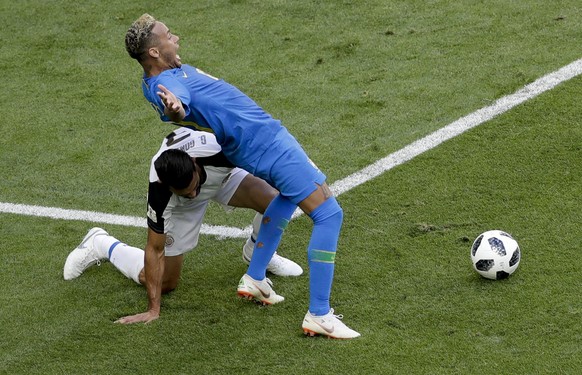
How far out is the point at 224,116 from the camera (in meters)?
6.39

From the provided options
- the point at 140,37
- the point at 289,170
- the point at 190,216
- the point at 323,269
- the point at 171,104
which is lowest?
the point at 190,216

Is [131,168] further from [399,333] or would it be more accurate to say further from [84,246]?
[399,333]

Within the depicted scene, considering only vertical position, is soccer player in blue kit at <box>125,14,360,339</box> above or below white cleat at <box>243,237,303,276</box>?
above

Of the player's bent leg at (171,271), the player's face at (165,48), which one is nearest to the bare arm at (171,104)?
the player's face at (165,48)

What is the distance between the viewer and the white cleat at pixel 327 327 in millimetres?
6340

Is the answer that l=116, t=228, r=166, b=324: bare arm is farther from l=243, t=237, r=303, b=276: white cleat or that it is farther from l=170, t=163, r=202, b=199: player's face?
l=243, t=237, r=303, b=276: white cleat

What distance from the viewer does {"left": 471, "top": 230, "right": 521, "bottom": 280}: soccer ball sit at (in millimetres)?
6672

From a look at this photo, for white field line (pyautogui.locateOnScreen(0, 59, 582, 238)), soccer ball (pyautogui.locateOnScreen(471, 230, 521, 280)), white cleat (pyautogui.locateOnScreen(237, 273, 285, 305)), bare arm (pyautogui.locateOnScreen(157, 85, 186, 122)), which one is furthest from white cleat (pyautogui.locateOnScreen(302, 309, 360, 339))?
white field line (pyautogui.locateOnScreen(0, 59, 582, 238))

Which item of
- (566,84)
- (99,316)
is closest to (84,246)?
(99,316)

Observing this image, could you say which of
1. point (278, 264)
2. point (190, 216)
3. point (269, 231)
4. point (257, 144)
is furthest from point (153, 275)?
point (257, 144)

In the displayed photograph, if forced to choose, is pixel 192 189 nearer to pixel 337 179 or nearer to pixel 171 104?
pixel 171 104

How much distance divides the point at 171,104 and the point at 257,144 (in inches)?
27.4

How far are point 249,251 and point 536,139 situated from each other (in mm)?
2737

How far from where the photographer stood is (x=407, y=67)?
10062 mm
